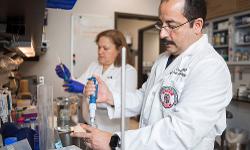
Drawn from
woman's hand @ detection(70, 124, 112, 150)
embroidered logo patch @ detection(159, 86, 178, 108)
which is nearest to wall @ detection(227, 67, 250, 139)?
embroidered logo patch @ detection(159, 86, 178, 108)

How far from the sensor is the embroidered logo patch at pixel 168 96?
3.23ft

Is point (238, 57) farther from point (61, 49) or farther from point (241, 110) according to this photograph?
point (61, 49)

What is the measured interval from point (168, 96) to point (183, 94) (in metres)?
0.09

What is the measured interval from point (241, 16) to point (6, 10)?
327 cm

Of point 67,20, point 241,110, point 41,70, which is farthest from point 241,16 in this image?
point 41,70

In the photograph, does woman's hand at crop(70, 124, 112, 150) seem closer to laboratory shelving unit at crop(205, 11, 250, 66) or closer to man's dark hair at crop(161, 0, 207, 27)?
man's dark hair at crop(161, 0, 207, 27)

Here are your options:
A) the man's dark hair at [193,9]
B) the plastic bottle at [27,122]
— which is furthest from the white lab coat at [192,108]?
the plastic bottle at [27,122]

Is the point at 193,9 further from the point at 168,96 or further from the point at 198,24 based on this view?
the point at 168,96

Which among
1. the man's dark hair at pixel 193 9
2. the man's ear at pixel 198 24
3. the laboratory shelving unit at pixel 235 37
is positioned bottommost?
the man's ear at pixel 198 24

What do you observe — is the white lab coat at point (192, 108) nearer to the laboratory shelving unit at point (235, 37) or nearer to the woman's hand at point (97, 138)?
the woman's hand at point (97, 138)

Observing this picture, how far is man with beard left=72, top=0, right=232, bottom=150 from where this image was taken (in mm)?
864

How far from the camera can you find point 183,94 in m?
0.93

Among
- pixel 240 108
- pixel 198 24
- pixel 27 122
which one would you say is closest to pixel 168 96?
pixel 198 24

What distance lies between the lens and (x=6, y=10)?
74 centimetres
